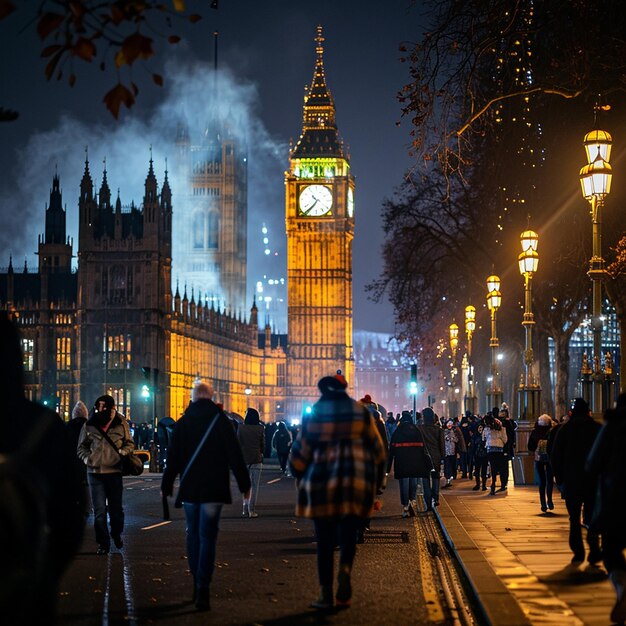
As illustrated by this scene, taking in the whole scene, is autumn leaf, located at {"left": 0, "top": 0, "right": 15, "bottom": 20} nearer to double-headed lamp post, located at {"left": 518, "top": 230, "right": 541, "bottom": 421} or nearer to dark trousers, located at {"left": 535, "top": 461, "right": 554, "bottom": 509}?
dark trousers, located at {"left": 535, "top": 461, "right": 554, "bottom": 509}

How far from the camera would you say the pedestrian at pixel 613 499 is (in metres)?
8.59

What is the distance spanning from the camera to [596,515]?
353 inches

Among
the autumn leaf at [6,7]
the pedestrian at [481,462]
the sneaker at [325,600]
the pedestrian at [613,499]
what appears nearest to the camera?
the autumn leaf at [6,7]

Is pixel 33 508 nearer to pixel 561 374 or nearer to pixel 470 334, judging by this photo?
pixel 561 374

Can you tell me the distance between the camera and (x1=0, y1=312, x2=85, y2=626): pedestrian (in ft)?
14.4

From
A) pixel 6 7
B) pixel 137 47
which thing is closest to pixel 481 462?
pixel 137 47

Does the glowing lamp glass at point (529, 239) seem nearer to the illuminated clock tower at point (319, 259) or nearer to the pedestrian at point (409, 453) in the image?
the pedestrian at point (409, 453)

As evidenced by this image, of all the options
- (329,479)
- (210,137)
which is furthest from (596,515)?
(210,137)

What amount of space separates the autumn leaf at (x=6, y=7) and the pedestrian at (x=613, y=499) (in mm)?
5451

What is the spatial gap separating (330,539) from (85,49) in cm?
531

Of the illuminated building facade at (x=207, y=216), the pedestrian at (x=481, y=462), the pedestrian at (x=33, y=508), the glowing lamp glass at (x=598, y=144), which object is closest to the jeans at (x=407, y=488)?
the glowing lamp glass at (x=598, y=144)

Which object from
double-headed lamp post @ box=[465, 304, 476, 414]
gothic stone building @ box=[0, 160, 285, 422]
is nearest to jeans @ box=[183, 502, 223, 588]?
double-headed lamp post @ box=[465, 304, 476, 414]

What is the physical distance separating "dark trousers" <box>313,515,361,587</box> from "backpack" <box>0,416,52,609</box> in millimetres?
4988

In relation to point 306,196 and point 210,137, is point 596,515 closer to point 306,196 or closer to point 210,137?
point 306,196
